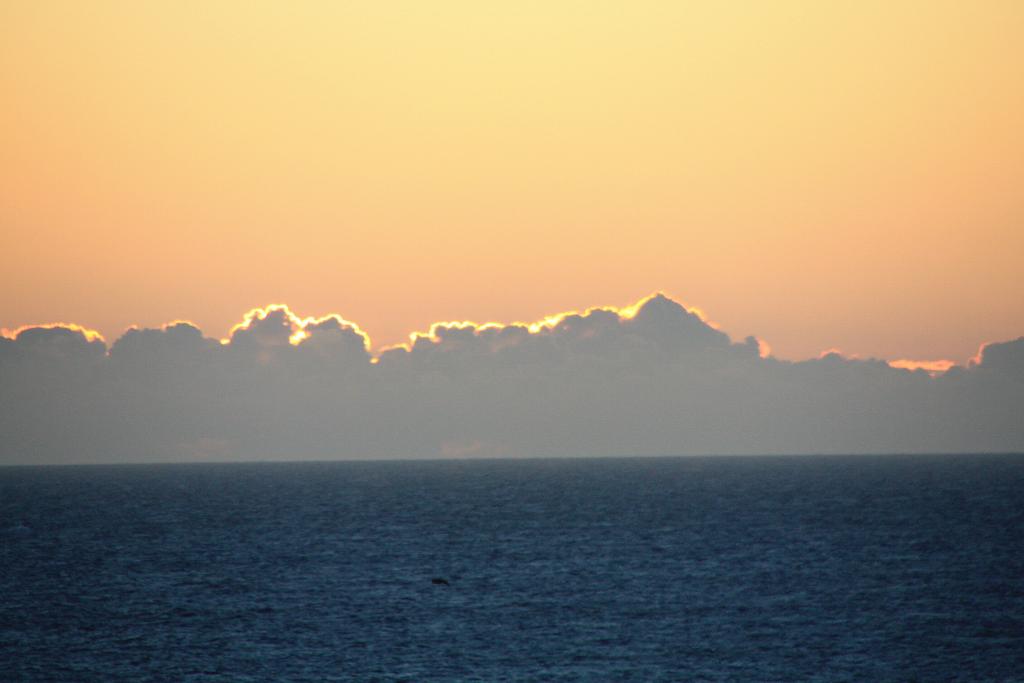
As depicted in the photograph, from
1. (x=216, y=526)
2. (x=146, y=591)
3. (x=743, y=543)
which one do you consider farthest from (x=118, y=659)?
(x=216, y=526)

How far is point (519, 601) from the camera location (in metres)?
88.7

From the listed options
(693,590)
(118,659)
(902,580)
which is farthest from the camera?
(902,580)

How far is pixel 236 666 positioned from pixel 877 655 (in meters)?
34.1

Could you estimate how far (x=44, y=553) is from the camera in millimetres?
121562

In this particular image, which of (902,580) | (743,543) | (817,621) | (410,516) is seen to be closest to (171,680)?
(817,621)

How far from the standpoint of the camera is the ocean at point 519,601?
67.7 meters

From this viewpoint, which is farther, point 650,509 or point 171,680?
point 650,509

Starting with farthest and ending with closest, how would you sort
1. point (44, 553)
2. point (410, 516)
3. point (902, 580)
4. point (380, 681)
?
point (410, 516)
point (44, 553)
point (902, 580)
point (380, 681)

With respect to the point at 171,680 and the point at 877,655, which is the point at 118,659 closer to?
the point at 171,680

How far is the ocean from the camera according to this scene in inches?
2665

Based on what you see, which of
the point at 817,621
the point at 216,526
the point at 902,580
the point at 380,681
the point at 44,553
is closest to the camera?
the point at 380,681

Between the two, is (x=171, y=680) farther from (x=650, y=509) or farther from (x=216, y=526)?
(x=650, y=509)

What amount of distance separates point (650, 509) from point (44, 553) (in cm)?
8458

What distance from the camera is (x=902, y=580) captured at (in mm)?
100125
